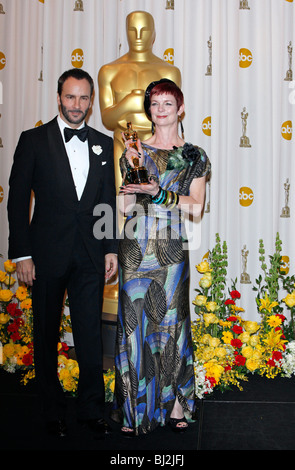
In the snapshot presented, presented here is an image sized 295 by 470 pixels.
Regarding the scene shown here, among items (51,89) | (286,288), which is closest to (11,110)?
(51,89)

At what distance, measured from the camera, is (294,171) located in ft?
12.7

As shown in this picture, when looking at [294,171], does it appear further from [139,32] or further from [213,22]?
[139,32]

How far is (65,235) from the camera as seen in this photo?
2398 millimetres

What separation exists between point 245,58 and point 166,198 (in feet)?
6.58

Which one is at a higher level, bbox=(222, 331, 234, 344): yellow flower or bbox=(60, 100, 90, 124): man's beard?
bbox=(60, 100, 90, 124): man's beard

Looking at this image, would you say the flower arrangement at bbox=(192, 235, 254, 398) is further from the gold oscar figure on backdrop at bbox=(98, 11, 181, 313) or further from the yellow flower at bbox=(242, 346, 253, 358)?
the gold oscar figure on backdrop at bbox=(98, 11, 181, 313)

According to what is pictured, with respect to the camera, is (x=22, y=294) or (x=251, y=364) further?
(x=22, y=294)

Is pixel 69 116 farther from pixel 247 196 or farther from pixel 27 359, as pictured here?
pixel 247 196

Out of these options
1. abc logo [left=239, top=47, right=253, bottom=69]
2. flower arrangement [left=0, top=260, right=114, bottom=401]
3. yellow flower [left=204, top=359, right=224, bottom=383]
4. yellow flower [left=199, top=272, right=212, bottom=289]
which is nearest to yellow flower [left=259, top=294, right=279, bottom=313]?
yellow flower [left=199, top=272, right=212, bottom=289]

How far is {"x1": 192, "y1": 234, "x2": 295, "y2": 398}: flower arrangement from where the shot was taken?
3.14m

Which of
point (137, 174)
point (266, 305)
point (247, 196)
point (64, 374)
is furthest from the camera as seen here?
point (247, 196)

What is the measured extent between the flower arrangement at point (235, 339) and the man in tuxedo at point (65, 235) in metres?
0.84

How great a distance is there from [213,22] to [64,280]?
7.95 feet

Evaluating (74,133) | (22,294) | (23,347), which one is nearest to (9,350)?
(23,347)
